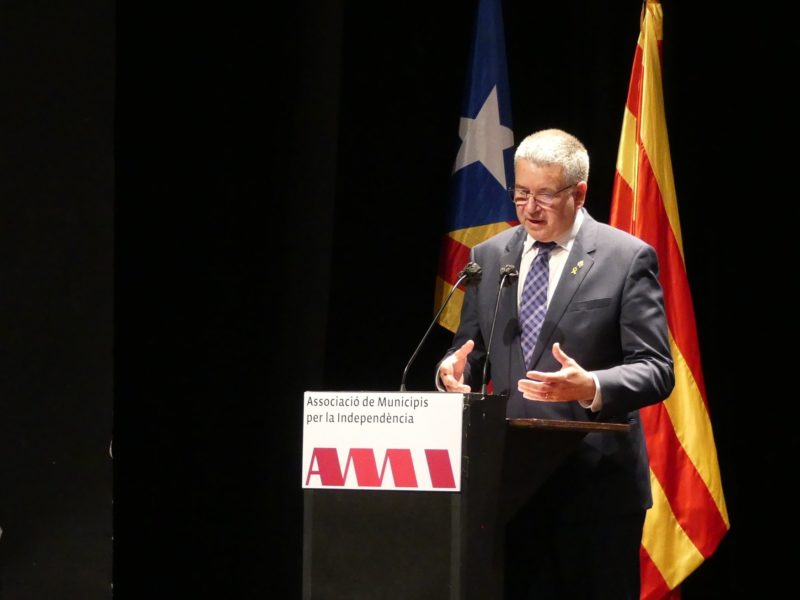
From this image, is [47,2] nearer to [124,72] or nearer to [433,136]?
[124,72]

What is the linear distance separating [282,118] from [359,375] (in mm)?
978

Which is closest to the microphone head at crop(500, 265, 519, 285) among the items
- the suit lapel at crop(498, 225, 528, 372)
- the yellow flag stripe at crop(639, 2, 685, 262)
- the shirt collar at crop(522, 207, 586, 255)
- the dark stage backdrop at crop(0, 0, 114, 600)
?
the suit lapel at crop(498, 225, 528, 372)

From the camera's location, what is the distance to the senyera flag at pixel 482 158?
3893 millimetres

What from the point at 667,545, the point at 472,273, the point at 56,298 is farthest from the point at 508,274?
the point at 667,545

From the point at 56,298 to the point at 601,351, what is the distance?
1.51 metres

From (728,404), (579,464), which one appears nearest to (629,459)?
(579,464)

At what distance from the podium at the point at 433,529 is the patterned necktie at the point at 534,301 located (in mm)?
409

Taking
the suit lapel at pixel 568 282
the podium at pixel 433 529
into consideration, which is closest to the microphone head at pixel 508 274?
the suit lapel at pixel 568 282

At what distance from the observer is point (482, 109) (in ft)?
12.9

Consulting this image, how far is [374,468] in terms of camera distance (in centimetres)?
212

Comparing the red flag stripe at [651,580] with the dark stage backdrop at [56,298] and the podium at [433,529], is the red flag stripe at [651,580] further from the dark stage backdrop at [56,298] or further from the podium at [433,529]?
the dark stage backdrop at [56,298]

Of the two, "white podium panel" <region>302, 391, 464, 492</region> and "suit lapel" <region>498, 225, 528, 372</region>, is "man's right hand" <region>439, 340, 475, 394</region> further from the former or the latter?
"white podium panel" <region>302, 391, 464, 492</region>

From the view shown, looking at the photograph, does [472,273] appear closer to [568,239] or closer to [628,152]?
[568,239]

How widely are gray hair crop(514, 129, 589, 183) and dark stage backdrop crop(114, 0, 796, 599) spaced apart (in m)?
1.26
